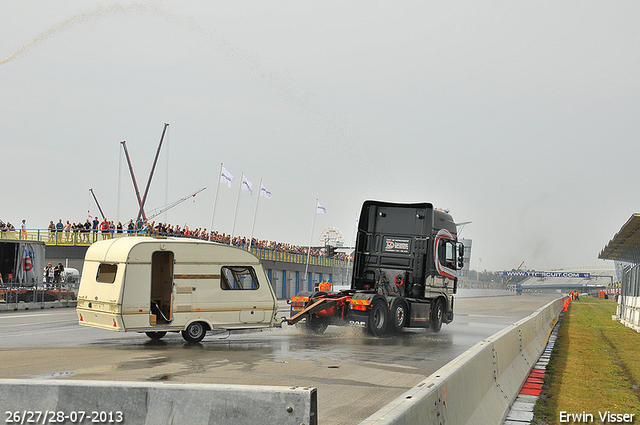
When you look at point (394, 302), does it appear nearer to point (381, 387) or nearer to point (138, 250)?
point (138, 250)

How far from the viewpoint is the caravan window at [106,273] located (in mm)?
14664

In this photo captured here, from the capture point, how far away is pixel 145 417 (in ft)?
15.0

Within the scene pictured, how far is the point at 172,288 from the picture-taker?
14883 millimetres

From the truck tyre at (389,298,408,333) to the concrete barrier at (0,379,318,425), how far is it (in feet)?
45.6

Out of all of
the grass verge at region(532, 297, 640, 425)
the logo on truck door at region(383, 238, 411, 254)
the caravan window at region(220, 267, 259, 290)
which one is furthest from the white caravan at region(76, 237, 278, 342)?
the grass verge at region(532, 297, 640, 425)

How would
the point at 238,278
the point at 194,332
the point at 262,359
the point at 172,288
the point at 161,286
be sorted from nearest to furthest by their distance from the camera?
the point at 262,359 < the point at 172,288 < the point at 194,332 < the point at 161,286 < the point at 238,278

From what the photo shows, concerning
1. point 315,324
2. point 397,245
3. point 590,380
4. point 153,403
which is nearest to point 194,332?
point 315,324

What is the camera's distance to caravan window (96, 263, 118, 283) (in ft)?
48.1

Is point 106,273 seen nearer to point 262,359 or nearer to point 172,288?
point 172,288

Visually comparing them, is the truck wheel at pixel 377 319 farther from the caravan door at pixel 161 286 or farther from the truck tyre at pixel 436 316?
the caravan door at pixel 161 286

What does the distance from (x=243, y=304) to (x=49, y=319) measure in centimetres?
1190

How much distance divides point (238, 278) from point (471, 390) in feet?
33.5

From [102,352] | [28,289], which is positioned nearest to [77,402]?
[102,352]

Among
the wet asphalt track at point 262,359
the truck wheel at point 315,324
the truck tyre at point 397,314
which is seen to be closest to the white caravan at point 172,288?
the wet asphalt track at point 262,359
